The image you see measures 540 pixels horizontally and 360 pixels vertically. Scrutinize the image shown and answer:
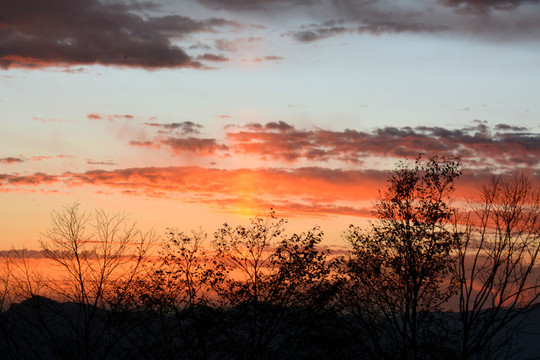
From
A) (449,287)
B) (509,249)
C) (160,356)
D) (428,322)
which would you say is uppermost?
(509,249)

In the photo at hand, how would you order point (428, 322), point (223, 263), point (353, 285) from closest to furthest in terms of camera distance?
1. point (428, 322)
2. point (353, 285)
3. point (223, 263)

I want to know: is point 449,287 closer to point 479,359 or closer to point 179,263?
point 479,359

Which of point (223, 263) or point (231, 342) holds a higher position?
point (223, 263)

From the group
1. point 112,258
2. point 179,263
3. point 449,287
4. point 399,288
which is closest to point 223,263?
point 179,263

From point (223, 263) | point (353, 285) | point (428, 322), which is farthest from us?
point (223, 263)

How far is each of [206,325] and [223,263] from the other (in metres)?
4.77

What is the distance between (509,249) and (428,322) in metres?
6.01

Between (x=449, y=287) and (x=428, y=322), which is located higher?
(x=449, y=287)

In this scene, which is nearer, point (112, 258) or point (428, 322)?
point (428, 322)

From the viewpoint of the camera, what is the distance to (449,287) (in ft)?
104

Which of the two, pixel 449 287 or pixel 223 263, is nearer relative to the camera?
pixel 449 287

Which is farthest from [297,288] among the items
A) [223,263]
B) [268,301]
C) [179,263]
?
[179,263]

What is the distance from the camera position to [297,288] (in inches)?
1572

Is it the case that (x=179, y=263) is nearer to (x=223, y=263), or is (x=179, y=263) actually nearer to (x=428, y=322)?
(x=223, y=263)
